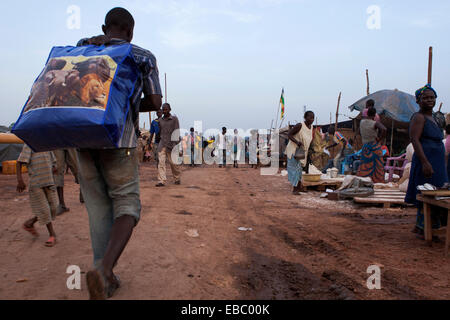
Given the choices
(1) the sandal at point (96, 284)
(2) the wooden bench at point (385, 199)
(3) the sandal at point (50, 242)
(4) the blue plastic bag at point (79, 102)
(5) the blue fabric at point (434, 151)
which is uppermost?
(4) the blue plastic bag at point (79, 102)

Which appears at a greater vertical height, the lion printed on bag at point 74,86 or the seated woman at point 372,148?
the lion printed on bag at point 74,86

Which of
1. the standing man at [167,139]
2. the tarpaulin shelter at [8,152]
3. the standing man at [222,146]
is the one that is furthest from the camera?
the standing man at [222,146]

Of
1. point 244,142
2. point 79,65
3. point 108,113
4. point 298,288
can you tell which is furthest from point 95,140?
point 244,142

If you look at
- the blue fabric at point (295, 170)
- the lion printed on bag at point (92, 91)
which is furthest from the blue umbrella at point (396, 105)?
the lion printed on bag at point (92, 91)

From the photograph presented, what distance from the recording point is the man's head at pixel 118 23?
7.68 ft

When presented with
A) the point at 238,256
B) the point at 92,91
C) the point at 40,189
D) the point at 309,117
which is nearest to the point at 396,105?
Answer: the point at 309,117

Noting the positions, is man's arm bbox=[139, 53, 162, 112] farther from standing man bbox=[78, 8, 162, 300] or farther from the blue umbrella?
the blue umbrella

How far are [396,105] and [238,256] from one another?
12948 millimetres

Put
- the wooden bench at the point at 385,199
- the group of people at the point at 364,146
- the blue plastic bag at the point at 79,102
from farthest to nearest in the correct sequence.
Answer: the group of people at the point at 364,146 → the wooden bench at the point at 385,199 → the blue plastic bag at the point at 79,102

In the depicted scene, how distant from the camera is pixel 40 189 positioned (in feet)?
12.5

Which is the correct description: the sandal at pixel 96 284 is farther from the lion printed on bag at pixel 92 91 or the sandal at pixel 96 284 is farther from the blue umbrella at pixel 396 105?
the blue umbrella at pixel 396 105

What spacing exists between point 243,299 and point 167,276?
2.12 ft

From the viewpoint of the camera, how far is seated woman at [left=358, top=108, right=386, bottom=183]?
7.72 meters

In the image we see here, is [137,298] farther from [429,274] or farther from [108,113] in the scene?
[429,274]
